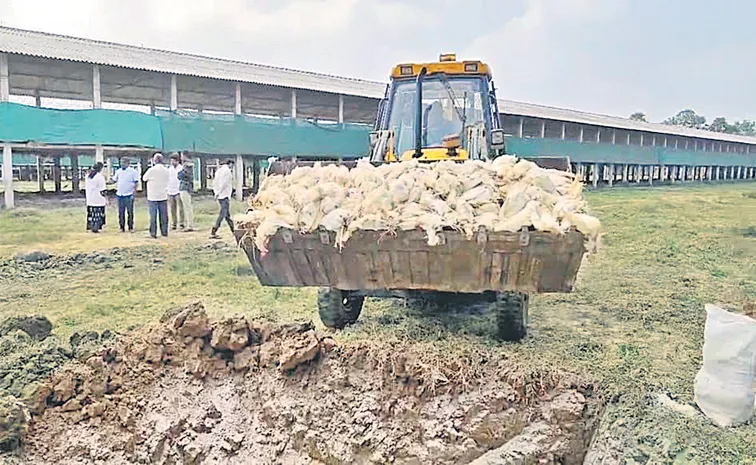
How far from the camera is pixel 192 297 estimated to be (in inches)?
268

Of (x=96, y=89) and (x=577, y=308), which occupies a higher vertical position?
(x=96, y=89)

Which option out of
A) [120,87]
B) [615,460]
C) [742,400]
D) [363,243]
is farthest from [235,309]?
[120,87]

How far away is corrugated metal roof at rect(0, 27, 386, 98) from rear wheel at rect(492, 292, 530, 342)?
16.3 metres

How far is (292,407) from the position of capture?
4055 mm

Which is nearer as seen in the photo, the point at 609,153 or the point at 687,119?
the point at 609,153

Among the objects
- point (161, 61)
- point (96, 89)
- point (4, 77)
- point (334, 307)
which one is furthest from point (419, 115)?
point (161, 61)

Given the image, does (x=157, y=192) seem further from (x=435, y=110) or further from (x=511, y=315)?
(x=511, y=315)

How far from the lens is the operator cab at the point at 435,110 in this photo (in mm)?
6605

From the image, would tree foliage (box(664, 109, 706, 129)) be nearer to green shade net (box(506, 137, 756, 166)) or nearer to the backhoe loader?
green shade net (box(506, 137, 756, 166))

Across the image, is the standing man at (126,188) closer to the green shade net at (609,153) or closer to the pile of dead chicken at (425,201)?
the pile of dead chicken at (425,201)

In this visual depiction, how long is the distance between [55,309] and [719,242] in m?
10.8

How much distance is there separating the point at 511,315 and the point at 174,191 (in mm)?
9246

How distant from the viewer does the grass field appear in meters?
3.80

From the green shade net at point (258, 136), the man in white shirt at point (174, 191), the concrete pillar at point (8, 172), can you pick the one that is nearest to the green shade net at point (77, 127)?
the concrete pillar at point (8, 172)
